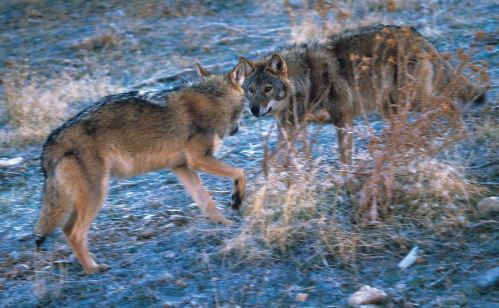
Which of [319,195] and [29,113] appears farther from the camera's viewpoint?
[29,113]

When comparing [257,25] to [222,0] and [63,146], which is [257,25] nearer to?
[222,0]

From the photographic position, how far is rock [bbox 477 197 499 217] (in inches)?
200

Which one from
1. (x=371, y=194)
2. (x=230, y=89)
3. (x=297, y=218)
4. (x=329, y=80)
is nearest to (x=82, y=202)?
(x=297, y=218)

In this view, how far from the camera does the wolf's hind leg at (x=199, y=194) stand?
587cm

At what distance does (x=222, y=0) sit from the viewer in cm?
1373

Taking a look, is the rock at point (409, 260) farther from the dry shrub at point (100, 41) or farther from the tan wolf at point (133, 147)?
the dry shrub at point (100, 41)

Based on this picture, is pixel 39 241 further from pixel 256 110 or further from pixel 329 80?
pixel 329 80

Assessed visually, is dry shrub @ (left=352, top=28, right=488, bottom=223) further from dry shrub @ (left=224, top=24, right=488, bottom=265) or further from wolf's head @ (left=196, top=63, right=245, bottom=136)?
wolf's head @ (left=196, top=63, right=245, bottom=136)

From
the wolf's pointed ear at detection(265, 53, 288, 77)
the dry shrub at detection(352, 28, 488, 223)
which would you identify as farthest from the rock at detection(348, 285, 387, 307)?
the wolf's pointed ear at detection(265, 53, 288, 77)

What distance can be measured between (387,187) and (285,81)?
2.09 metres

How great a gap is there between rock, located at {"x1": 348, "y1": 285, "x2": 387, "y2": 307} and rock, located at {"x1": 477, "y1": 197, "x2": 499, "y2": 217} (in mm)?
1129

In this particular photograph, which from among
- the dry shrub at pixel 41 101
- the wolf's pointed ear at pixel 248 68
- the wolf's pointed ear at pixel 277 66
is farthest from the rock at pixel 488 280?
the dry shrub at pixel 41 101

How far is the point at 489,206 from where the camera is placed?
16.8 ft

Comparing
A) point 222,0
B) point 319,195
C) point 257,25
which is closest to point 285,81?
point 319,195
